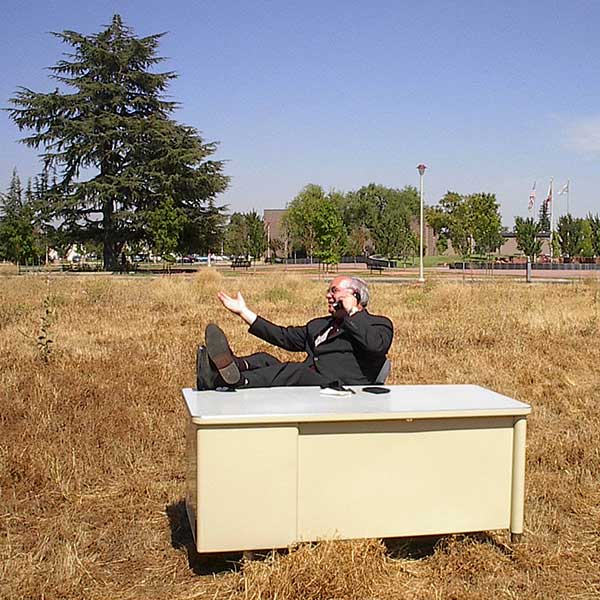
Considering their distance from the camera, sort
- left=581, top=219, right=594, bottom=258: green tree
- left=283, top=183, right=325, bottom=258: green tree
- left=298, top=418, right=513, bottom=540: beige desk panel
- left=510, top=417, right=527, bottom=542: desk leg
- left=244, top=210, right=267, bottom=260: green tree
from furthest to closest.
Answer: left=283, top=183, right=325, bottom=258: green tree, left=244, top=210, right=267, bottom=260: green tree, left=581, top=219, right=594, bottom=258: green tree, left=510, top=417, right=527, bottom=542: desk leg, left=298, top=418, right=513, bottom=540: beige desk panel

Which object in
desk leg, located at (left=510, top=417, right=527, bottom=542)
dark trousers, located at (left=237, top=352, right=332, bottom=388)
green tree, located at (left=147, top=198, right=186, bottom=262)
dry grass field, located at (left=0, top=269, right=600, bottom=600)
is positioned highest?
green tree, located at (left=147, top=198, right=186, bottom=262)

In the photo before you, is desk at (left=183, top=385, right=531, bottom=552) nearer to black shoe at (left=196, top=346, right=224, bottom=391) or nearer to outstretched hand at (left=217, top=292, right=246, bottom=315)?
black shoe at (left=196, top=346, right=224, bottom=391)

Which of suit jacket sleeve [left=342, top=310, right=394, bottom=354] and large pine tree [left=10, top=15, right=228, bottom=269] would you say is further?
large pine tree [left=10, top=15, right=228, bottom=269]

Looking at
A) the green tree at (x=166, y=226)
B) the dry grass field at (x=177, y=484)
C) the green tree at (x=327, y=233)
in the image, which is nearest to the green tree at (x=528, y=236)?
the green tree at (x=327, y=233)

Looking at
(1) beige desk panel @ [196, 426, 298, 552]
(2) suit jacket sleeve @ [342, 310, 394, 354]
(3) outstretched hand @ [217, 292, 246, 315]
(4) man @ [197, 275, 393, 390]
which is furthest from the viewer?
(3) outstretched hand @ [217, 292, 246, 315]

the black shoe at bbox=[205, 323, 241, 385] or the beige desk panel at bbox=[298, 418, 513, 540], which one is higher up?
the black shoe at bbox=[205, 323, 241, 385]

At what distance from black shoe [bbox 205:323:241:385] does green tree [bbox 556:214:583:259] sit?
Result: 67.6 metres

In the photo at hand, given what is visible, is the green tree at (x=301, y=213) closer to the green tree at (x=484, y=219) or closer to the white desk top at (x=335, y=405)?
the green tree at (x=484, y=219)

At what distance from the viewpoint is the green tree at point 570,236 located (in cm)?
6938

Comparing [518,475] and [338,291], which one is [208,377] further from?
[518,475]

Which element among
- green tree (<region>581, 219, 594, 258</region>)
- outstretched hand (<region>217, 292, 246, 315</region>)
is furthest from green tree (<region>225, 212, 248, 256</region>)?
outstretched hand (<region>217, 292, 246, 315</region>)

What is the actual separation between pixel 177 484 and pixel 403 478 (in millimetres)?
1963

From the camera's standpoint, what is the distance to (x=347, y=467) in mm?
4039

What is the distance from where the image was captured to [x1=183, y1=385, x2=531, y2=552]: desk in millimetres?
3867
